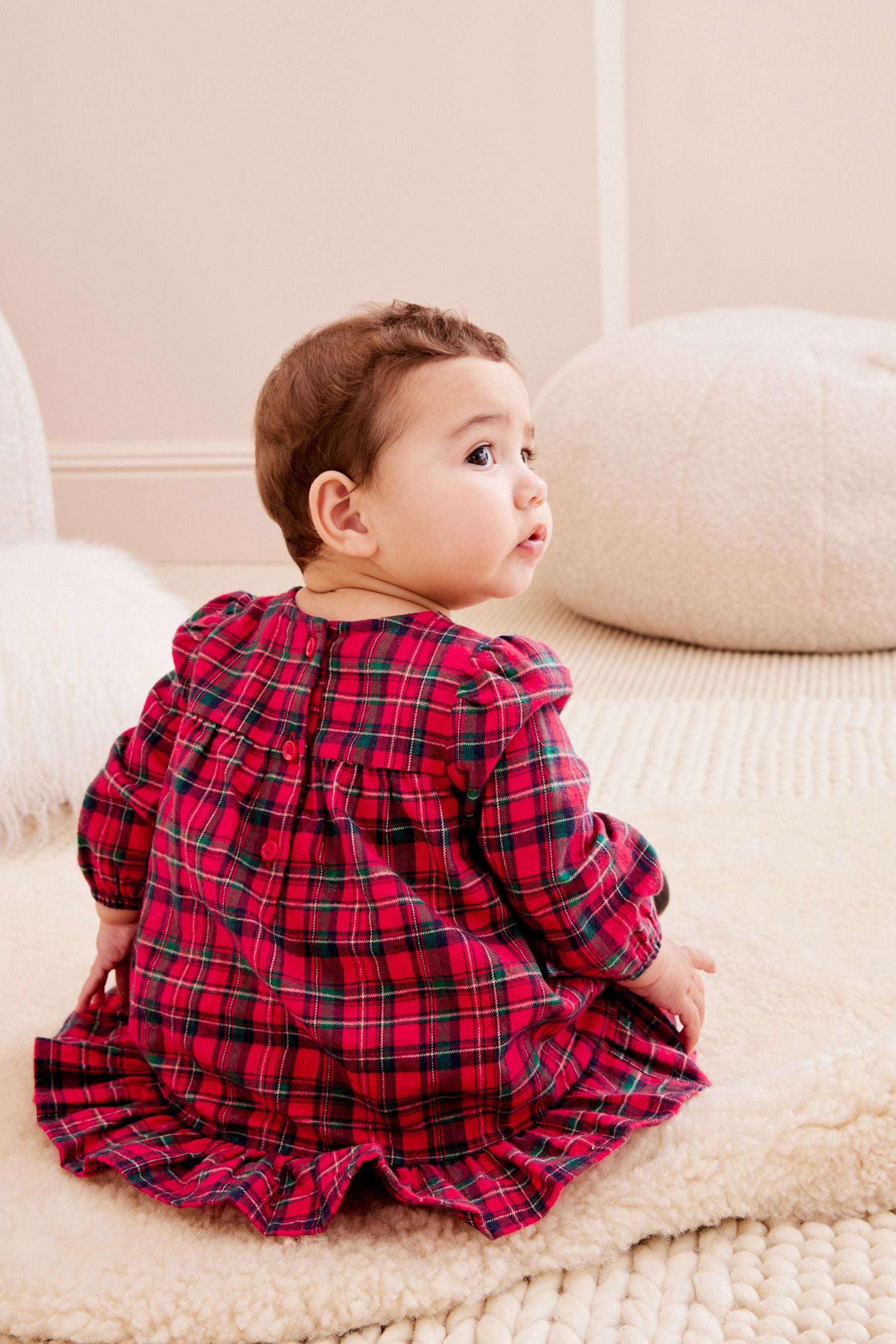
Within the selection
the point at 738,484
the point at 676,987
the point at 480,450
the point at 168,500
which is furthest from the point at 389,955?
the point at 168,500

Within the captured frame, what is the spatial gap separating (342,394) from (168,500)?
1.93 metres

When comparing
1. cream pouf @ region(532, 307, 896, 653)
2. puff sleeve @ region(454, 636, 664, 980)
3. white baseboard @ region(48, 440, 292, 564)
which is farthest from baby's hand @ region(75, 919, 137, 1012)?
white baseboard @ region(48, 440, 292, 564)

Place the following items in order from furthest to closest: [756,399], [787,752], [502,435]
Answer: [756,399]
[787,752]
[502,435]

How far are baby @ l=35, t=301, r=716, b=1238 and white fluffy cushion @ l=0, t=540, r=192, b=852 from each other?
0.48 metres

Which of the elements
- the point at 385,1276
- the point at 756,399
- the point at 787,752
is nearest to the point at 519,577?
the point at 385,1276

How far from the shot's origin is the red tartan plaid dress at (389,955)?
0.68 meters

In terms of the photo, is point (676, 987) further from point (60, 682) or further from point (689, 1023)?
point (60, 682)

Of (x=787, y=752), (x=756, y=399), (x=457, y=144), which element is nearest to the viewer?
(x=787, y=752)

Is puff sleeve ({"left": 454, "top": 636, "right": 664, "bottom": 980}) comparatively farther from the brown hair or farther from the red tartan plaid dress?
the brown hair

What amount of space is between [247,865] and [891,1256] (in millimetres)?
405

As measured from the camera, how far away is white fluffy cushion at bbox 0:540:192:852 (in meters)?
1.20

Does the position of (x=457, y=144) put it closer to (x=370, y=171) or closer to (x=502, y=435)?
(x=370, y=171)

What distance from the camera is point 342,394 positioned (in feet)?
2.35

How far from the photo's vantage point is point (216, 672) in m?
0.79
